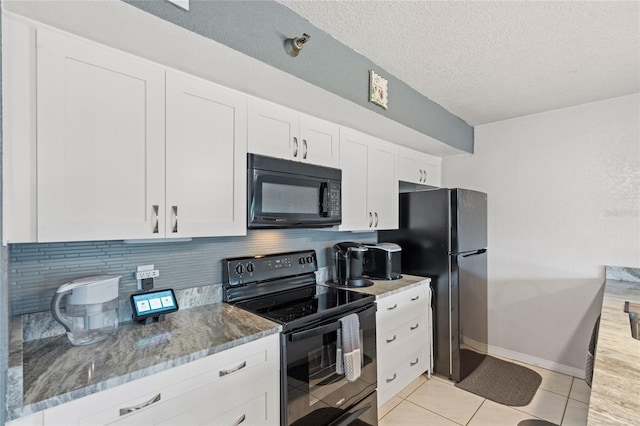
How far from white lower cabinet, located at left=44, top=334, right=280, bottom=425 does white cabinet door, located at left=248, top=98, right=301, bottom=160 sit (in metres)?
1.06

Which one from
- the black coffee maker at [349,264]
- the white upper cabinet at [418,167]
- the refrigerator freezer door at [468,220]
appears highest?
the white upper cabinet at [418,167]

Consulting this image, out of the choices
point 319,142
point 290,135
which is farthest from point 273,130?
point 319,142

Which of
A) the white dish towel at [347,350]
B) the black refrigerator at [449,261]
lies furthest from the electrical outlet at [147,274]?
the black refrigerator at [449,261]

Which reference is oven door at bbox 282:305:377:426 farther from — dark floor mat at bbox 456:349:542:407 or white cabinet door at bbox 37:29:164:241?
dark floor mat at bbox 456:349:542:407

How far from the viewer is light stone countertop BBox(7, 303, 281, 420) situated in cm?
96

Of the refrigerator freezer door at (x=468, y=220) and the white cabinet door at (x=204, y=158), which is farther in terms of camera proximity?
the refrigerator freezer door at (x=468, y=220)


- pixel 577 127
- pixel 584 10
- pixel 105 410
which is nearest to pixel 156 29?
pixel 105 410

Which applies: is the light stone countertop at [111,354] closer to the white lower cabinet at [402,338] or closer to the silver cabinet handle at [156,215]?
the silver cabinet handle at [156,215]

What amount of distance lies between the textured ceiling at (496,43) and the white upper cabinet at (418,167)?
0.62 meters

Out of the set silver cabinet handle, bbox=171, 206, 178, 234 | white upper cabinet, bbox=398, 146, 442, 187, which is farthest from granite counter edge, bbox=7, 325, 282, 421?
white upper cabinet, bbox=398, 146, 442, 187

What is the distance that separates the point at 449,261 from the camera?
2.63 m

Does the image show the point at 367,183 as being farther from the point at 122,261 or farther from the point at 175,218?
the point at 122,261

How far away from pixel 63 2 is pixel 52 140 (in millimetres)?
466

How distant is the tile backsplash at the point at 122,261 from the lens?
51.8 inches
